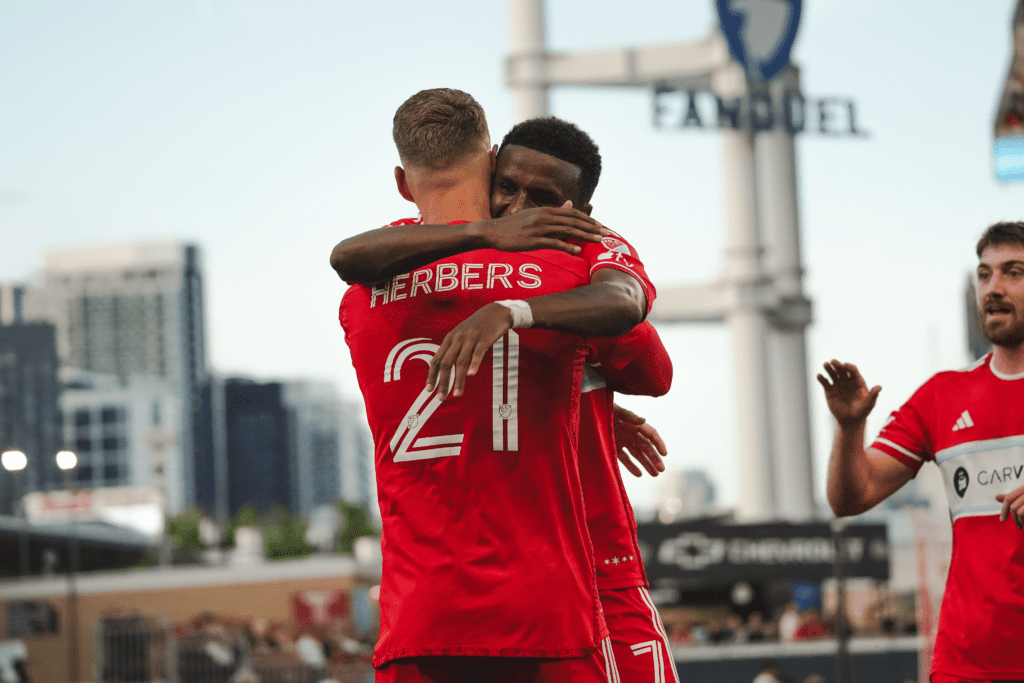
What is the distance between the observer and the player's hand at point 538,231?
261 cm

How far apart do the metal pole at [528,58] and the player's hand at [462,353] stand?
85.9 ft

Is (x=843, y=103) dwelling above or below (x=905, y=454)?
above

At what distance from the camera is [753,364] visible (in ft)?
95.6

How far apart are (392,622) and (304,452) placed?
18166 cm

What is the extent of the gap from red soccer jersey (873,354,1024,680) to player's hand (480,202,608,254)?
1989 mm

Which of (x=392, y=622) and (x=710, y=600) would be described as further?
(x=710, y=600)

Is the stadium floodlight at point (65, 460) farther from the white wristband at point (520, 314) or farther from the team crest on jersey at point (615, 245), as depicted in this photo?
the white wristband at point (520, 314)

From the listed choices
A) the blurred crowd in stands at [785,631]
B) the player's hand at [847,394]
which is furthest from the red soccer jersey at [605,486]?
the blurred crowd in stands at [785,631]

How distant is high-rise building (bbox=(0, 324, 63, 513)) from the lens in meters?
68.2

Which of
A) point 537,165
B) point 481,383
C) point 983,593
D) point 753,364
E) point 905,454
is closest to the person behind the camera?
point 481,383

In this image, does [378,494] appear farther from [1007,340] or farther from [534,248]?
[1007,340]

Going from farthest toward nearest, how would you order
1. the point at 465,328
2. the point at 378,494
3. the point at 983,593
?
1. the point at 983,593
2. the point at 378,494
3. the point at 465,328

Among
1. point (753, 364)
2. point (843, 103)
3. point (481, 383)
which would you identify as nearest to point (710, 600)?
point (753, 364)

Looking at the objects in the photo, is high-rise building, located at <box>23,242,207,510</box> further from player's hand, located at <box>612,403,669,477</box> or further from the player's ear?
the player's ear
